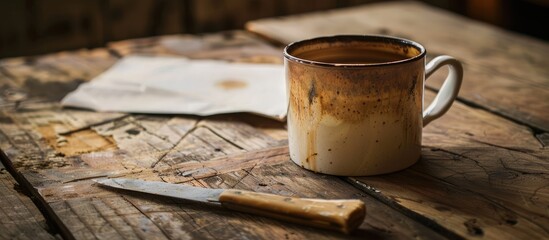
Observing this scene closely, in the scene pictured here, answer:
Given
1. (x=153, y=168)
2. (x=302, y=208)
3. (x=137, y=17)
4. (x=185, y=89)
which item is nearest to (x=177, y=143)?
(x=153, y=168)

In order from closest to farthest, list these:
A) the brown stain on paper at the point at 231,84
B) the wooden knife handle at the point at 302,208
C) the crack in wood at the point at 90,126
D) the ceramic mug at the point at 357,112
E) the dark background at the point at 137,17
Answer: the wooden knife handle at the point at 302,208 → the ceramic mug at the point at 357,112 → the crack in wood at the point at 90,126 → the brown stain on paper at the point at 231,84 → the dark background at the point at 137,17

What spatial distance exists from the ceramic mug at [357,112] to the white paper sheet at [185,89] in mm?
205

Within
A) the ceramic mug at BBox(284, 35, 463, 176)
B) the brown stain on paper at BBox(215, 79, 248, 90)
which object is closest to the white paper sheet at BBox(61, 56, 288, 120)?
the brown stain on paper at BBox(215, 79, 248, 90)

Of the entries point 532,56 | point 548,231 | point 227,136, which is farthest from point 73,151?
point 532,56

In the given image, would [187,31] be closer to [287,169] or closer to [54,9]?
[54,9]

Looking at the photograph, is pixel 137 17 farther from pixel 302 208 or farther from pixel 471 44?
pixel 302 208

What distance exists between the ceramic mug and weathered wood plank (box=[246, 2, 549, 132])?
0.27 meters

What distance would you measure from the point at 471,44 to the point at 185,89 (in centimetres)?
58

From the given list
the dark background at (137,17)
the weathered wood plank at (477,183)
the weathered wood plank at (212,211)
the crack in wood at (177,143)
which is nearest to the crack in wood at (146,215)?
the weathered wood plank at (212,211)

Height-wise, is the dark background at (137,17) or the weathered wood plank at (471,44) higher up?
the weathered wood plank at (471,44)

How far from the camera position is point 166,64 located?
1338 millimetres

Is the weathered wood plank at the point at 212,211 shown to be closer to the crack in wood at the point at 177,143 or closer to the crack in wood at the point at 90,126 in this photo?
the crack in wood at the point at 177,143

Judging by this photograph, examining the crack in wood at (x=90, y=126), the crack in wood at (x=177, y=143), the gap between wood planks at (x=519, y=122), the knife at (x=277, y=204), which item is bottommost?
the gap between wood planks at (x=519, y=122)

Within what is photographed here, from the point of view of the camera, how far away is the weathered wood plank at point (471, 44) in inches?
45.4
